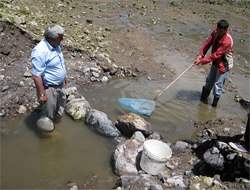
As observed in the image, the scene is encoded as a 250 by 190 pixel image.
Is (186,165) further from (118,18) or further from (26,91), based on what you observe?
(118,18)

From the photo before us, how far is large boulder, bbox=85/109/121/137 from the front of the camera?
170 inches

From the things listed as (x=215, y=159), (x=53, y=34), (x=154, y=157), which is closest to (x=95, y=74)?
(x=53, y=34)

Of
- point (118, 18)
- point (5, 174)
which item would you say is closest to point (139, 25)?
point (118, 18)

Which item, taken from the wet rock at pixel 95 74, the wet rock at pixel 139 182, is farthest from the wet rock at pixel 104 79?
the wet rock at pixel 139 182

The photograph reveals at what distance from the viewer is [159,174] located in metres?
3.49

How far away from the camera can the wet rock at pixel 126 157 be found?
3574 millimetres

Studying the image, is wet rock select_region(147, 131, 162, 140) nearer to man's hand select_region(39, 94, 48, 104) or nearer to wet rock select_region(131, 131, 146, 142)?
wet rock select_region(131, 131, 146, 142)

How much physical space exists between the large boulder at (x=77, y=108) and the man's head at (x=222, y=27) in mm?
3330

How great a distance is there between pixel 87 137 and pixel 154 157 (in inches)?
59.2

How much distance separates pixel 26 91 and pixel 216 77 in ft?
14.6

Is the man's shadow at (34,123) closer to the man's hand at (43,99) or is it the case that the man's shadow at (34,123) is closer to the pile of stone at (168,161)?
the pile of stone at (168,161)

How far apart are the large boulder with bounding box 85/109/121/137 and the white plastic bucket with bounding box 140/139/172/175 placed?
3.18 feet

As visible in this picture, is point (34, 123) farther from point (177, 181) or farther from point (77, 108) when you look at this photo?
point (177, 181)

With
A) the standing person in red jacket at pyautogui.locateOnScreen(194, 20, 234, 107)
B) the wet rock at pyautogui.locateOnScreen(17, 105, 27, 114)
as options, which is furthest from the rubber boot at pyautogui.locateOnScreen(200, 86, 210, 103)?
the wet rock at pyautogui.locateOnScreen(17, 105, 27, 114)
